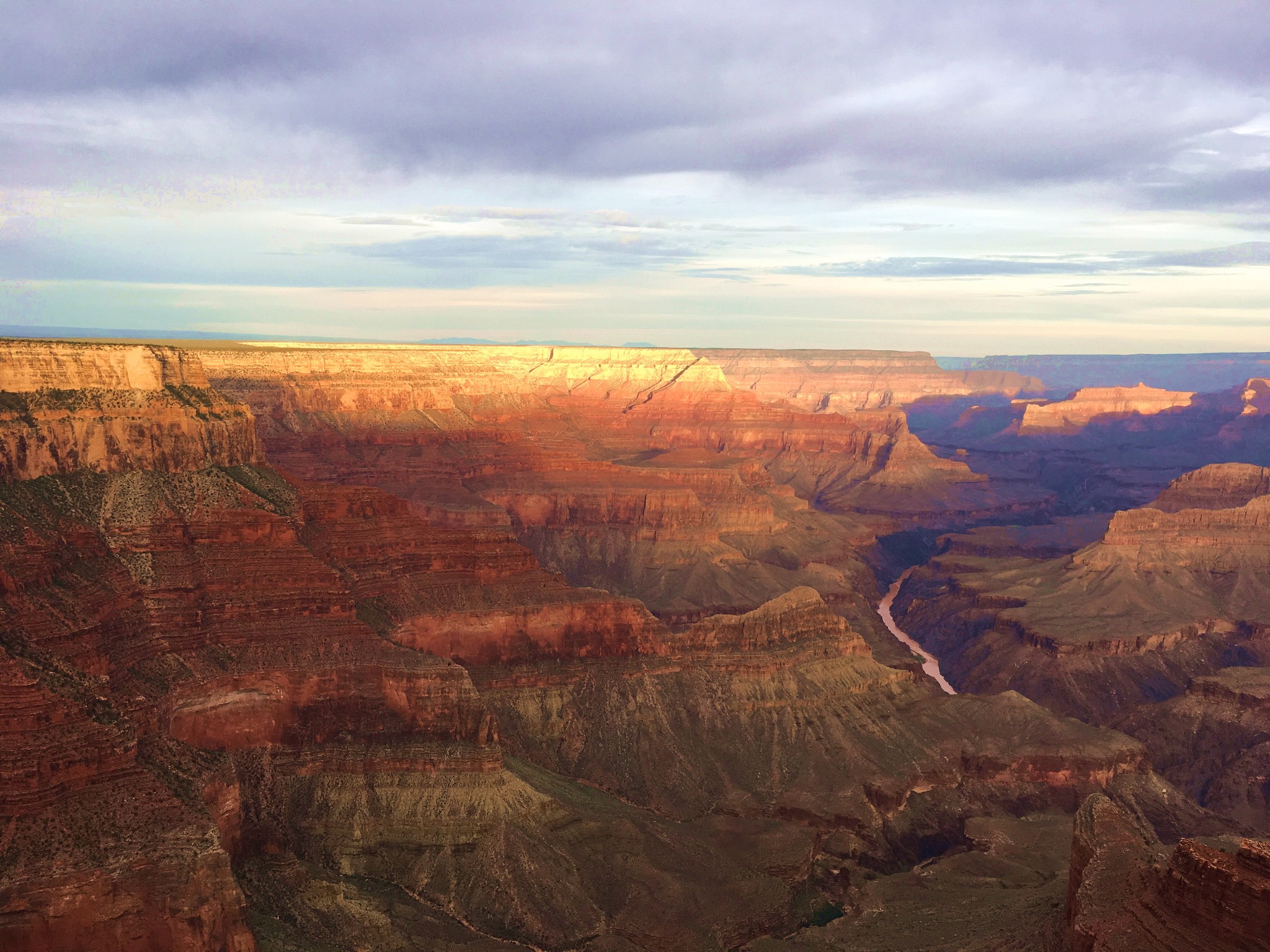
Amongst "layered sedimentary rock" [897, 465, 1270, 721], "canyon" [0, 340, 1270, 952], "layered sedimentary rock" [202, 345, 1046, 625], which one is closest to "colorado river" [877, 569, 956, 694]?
"layered sedimentary rock" [897, 465, 1270, 721]

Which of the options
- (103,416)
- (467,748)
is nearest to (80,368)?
(103,416)

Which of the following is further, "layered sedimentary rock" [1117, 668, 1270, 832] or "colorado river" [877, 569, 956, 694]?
"colorado river" [877, 569, 956, 694]

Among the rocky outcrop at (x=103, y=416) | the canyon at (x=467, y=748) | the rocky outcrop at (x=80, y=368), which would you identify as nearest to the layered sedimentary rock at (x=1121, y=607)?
the canyon at (x=467, y=748)

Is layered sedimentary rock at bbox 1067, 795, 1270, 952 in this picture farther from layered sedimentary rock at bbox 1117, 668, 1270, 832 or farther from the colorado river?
the colorado river

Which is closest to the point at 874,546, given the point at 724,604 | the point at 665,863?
the point at 724,604

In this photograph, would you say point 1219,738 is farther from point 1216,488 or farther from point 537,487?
point 537,487

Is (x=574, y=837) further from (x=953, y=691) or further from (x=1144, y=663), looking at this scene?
(x=1144, y=663)
